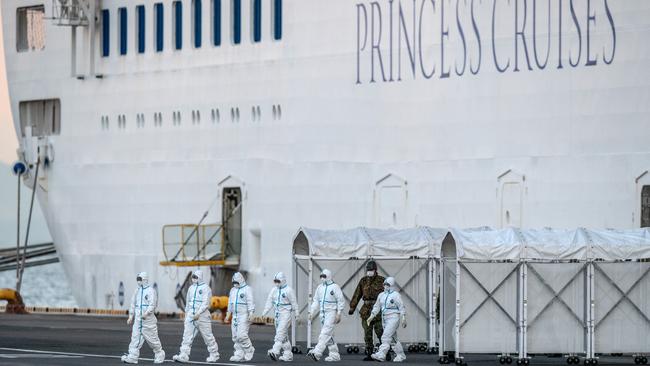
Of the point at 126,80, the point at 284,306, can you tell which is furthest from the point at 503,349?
the point at 126,80

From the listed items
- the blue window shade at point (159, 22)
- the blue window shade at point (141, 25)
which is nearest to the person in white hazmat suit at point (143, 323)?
the blue window shade at point (159, 22)

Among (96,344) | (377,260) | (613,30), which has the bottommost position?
(96,344)

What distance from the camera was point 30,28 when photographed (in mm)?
55594

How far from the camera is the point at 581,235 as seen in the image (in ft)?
95.6

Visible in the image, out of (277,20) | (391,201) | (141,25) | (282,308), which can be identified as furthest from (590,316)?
(141,25)

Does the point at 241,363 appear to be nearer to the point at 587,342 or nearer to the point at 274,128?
the point at 587,342

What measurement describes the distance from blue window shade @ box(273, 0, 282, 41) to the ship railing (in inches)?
216

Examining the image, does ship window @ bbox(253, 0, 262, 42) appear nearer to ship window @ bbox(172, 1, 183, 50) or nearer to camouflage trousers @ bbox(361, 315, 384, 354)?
ship window @ bbox(172, 1, 183, 50)

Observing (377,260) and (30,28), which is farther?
(30,28)

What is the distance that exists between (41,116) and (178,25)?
7269 millimetres

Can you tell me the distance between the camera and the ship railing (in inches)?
1889

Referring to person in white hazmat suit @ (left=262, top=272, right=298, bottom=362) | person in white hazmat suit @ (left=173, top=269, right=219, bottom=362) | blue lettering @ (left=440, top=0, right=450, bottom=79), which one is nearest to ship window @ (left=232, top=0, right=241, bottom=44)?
blue lettering @ (left=440, top=0, right=450, bottom=79)

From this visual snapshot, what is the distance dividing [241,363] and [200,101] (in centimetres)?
2088

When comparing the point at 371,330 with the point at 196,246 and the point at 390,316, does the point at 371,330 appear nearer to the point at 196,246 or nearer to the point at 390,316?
the point at 390,316
